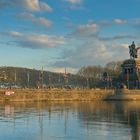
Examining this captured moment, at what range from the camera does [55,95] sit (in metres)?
141

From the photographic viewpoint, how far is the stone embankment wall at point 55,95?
5153 inches

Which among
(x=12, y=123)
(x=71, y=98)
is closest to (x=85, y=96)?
(x=71, y=98)

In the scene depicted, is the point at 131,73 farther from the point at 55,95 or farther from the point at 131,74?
the point at 55,95

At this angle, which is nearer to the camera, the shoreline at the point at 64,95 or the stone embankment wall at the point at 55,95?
the shoreline at the point at 64,95

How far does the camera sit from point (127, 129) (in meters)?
54.1

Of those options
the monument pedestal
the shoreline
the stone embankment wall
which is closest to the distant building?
the monument pedestal

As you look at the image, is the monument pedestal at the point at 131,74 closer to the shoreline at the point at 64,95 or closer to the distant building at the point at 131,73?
the distant building at the point at 131,73

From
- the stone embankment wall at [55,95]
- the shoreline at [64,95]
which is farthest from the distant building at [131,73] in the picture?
the stone embankment wall at [55,95]

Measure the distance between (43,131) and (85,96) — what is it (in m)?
97.2

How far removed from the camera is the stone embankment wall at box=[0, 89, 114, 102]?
13089cm

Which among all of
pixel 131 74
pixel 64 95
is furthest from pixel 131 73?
pixel 64 95

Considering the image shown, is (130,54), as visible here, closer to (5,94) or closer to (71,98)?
(71,98)

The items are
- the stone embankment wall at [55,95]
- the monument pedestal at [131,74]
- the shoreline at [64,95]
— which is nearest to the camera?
the shoreline at [64,95]

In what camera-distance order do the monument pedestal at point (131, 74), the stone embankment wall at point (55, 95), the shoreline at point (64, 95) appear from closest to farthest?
the shoreline at point (64, 95) < the stone embankment wall at point (55, 95) < the monument pedestal at point (131, 74)
